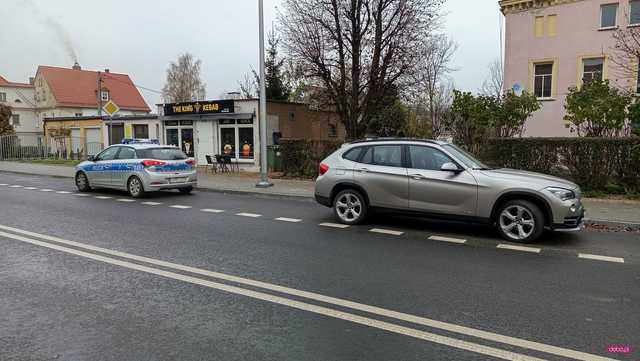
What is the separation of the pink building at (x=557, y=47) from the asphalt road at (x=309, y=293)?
2047 cm

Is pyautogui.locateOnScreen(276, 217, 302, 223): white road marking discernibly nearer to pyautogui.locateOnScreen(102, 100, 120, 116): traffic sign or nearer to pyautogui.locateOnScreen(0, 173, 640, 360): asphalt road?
pyautogui.locateOnScreen(0, 173, 640, 360): asphalt road

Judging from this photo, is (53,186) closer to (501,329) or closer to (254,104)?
(254,104)

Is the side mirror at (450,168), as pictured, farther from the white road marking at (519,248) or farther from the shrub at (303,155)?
the shrub at (303,155)

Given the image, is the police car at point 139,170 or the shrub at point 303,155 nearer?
the police car at point 139,170

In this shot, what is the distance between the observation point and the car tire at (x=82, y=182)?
1531 cm

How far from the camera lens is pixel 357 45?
19.6 m

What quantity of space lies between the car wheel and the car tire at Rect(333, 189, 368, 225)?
686 cm

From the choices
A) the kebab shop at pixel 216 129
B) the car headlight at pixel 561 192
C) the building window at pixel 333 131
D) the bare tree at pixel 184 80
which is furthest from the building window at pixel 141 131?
the bare tree at pixel 184 80

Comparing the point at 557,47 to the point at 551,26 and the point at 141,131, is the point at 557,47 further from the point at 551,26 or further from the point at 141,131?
the point at 141,131

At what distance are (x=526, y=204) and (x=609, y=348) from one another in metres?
4.21

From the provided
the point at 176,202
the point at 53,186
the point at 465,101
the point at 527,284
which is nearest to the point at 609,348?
the point at 527,284

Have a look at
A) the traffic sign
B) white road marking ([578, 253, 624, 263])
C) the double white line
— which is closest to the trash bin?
the traffic sign

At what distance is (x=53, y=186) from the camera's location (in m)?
17.2

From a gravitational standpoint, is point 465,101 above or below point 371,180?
above
